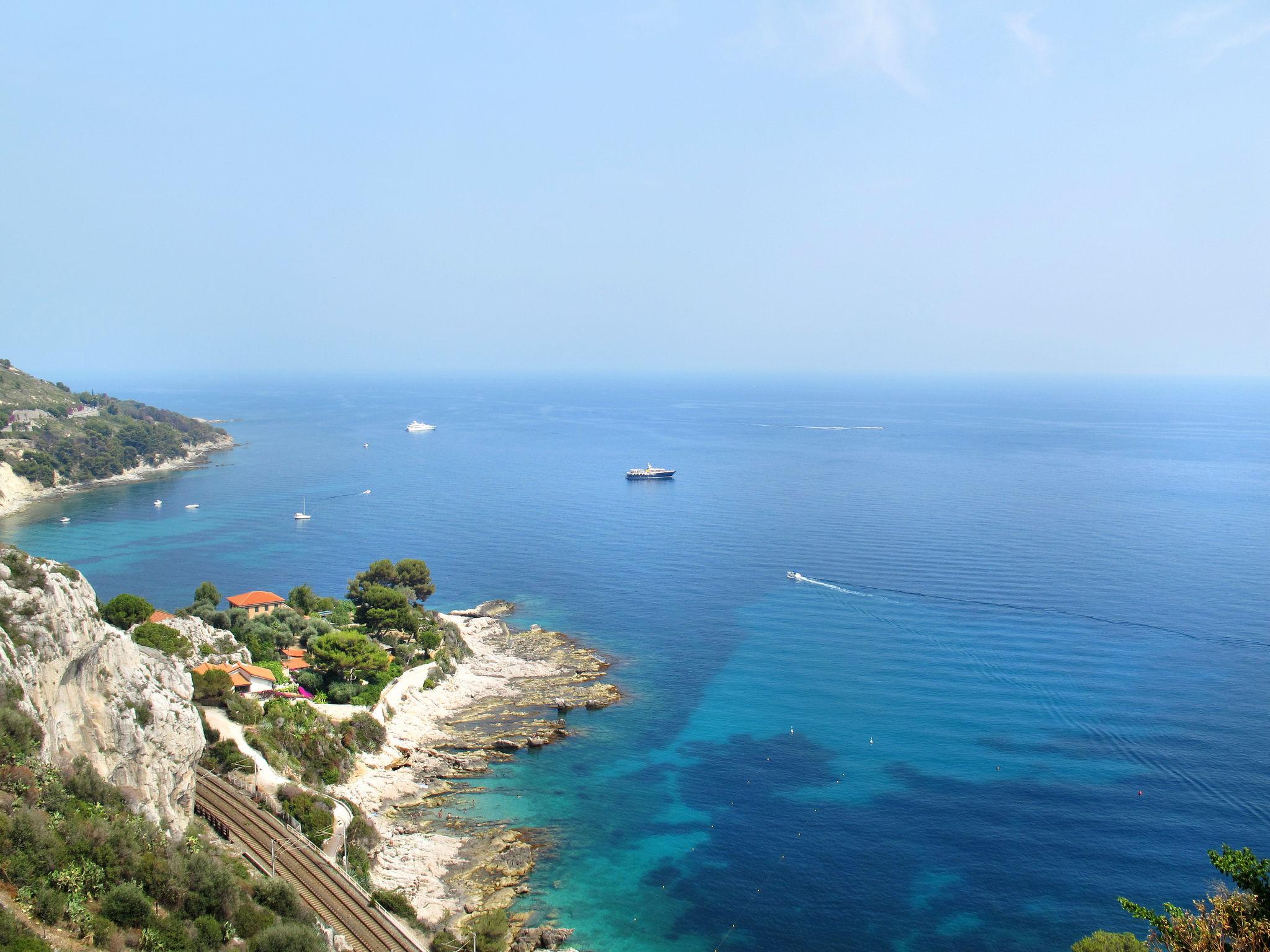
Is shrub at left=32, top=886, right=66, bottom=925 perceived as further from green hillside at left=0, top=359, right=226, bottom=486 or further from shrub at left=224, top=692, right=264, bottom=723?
green hillside at left=0, top=359, right=226, bottom=486

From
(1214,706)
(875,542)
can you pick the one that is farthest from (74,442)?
(1214,706)

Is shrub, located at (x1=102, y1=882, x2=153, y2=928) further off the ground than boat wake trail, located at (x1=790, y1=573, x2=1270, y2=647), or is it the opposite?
shrub, located at (x1=102, y1=882, x2=153, y2=928)

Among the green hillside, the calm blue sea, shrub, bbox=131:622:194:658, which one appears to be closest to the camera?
the calm blue sea

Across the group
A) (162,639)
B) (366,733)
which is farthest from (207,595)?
(366,733)

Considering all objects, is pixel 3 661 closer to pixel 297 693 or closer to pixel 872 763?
pixel 297 693

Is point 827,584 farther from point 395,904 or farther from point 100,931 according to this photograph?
point 100,931

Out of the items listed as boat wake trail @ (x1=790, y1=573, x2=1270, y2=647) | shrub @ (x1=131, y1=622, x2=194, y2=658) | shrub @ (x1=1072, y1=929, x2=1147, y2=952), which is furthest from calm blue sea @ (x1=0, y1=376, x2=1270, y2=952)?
shrub @ (x1=131, y1=622, x2=194, y2=658)
